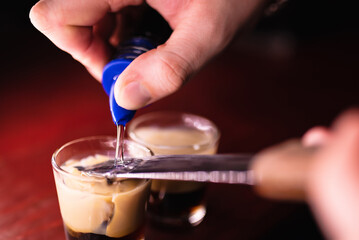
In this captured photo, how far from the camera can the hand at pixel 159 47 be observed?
628 millimetres

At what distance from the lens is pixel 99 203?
23.8 inches

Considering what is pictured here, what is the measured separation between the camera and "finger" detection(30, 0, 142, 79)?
724 mm

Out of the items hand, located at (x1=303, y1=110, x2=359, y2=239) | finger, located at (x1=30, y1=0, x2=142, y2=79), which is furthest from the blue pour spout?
hand, located at (x1=303, y1=110, x2=359, y2=239)

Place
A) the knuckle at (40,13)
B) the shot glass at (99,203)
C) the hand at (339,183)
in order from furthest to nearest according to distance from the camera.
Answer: the knuckle at (40,13) < the shot glass at (99,203) < the hand at (339,183)

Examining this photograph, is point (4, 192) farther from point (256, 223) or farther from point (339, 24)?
point (339, 24)

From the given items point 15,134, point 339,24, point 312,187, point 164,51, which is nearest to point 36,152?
point 15,134

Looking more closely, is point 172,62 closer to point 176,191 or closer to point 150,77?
A: point 150,77

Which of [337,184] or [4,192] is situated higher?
[337,184]

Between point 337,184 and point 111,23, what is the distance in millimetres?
739

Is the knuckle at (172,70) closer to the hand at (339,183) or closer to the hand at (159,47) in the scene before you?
the hand at (159,47)

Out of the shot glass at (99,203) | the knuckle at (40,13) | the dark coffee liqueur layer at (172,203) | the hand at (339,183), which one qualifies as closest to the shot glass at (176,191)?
the dark coffee liqueur layer at (172,203)

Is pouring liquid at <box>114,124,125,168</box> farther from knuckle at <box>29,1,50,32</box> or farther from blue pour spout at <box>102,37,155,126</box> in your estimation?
knuckle at <box>29,1,50,32</box>

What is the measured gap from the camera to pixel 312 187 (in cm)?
30

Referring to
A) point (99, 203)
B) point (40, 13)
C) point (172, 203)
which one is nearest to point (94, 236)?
point (99, 203)
